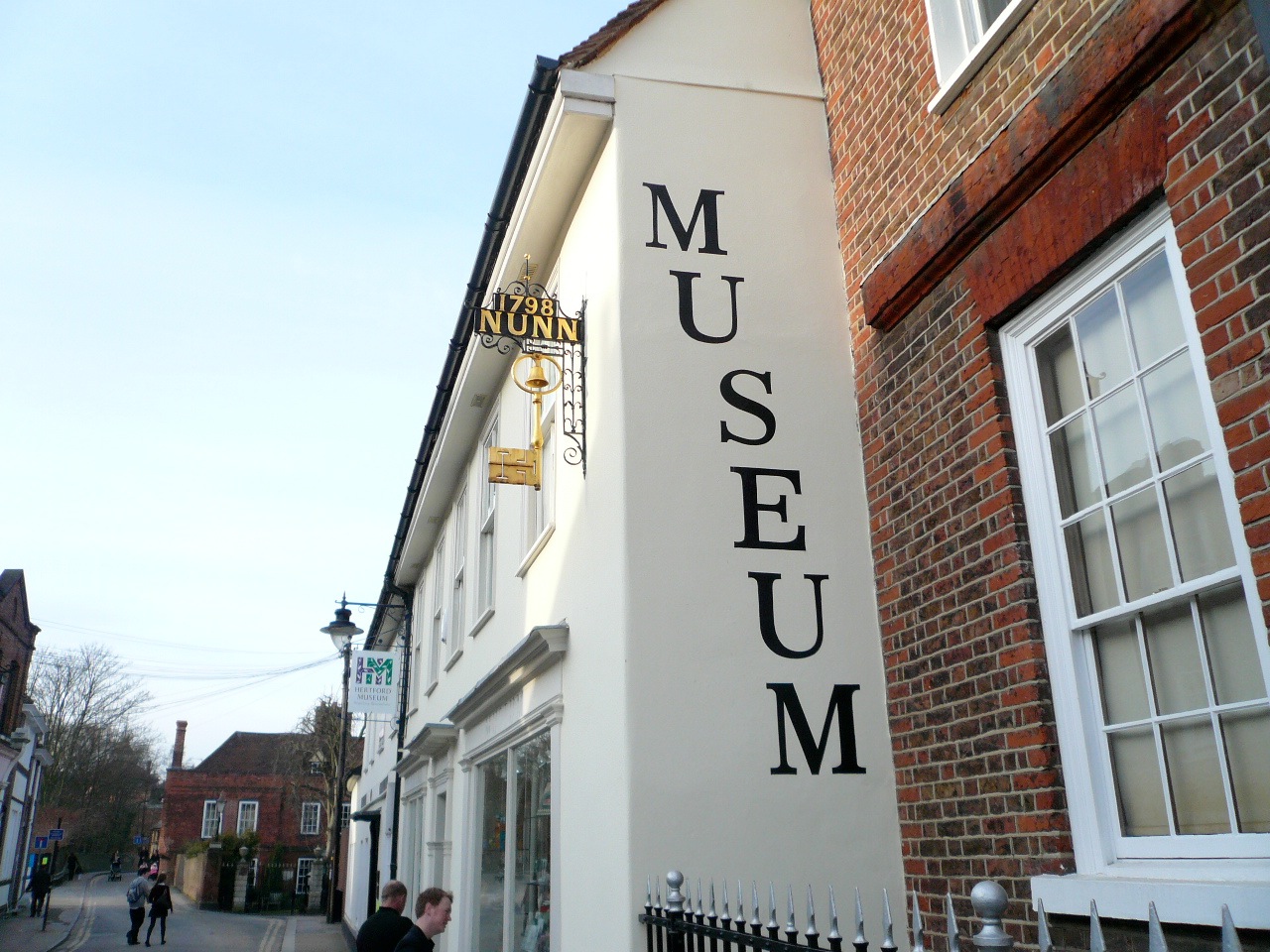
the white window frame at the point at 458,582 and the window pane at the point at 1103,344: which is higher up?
the white window frame at the point at 458,582

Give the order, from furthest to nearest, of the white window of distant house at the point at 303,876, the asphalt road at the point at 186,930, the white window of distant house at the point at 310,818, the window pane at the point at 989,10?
the white window of distant house at the point at 310,818 < the white window of distant house at the point at 303,876 < the asphalt road at the point at 186,930 < the window pane at the point at 989,10

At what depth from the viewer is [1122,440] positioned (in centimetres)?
425

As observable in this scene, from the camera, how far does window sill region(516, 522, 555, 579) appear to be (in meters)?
7.54

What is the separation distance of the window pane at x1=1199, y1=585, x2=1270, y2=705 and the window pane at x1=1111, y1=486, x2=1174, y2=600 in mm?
215

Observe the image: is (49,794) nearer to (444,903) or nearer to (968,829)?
(444,903)

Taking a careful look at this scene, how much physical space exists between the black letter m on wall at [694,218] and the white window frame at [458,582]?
6.22 metres

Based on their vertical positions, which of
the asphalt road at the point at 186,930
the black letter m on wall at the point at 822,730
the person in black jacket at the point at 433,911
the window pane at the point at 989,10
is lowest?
the asphalt road at the point at 186,930

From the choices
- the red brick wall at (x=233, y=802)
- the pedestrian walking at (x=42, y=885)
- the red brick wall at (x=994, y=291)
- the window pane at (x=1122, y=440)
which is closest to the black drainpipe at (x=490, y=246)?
the red brick wall at (x=994, y=291)

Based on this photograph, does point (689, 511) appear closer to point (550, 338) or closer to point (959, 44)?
point (550, 338)

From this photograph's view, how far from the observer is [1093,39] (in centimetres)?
429

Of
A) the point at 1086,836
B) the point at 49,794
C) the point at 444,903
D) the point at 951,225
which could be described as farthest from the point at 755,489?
the point at 49,794

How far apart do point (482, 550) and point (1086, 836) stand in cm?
777

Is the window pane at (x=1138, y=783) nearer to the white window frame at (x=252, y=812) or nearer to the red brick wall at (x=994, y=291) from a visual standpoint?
the red brick wall at (x=994, y=291)

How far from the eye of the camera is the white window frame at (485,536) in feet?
34.2
